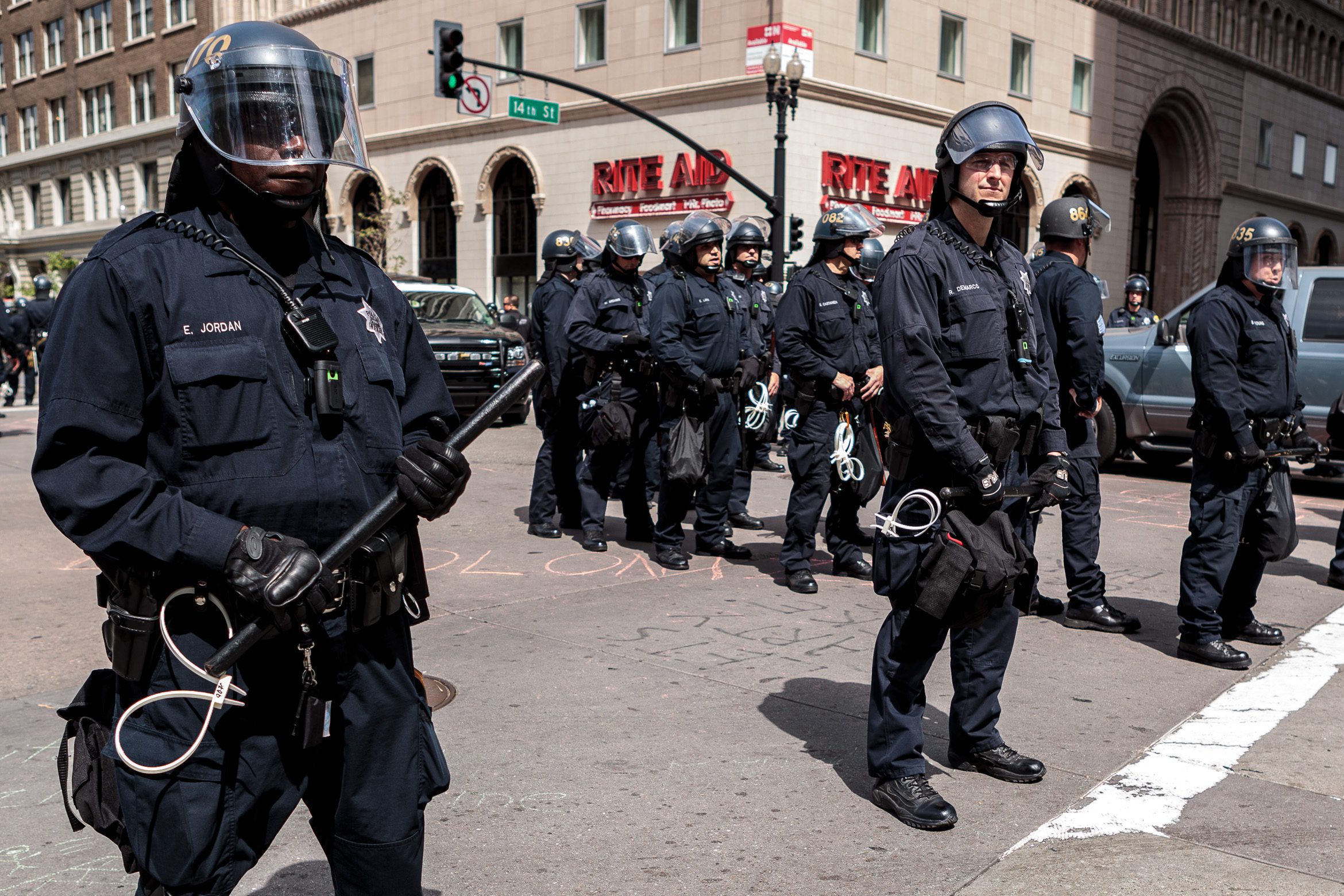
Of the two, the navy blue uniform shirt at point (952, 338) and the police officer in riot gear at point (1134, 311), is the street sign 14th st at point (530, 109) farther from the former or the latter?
the navy blue uniform shirt at point (952, 338)

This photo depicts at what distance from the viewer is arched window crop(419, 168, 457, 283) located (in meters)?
33.8

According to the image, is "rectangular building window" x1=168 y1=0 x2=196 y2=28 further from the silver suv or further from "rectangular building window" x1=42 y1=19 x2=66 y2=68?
the silver suv

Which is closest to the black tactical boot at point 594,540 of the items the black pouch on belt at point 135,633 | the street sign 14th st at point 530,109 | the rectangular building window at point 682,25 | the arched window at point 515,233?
the black pouch on belt at point 135,633

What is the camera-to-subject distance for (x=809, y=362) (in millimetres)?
7027

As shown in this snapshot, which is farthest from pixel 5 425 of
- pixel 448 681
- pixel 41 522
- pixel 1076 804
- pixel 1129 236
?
pixel 1129 236

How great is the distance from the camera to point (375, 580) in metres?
2.22

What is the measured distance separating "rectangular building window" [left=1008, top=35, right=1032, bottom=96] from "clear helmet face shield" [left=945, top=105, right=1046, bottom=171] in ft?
94.2

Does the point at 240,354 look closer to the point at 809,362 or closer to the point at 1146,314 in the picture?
the point at 809,362

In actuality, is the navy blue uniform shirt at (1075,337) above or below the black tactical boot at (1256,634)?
above

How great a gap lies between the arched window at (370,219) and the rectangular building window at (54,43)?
24249 mm

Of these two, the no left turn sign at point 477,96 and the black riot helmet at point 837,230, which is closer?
the black riot helmet at point 837,230

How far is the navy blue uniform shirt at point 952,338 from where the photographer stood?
3732 mm

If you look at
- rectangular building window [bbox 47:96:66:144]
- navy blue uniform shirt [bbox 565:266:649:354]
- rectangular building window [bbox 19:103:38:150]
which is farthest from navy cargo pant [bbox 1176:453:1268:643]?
rectangular building window [bbox 19:103:38:150]

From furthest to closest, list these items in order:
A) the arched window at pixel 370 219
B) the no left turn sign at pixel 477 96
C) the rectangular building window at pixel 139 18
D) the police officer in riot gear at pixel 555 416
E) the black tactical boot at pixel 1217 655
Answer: the rectangular building window at pixel 139 18
the arched window at pixel 370 219
the no left turn sign at pixel 477 96
the police officer in riot gear at pixel 555 416
the black tactical boot at pixel 1217 655
